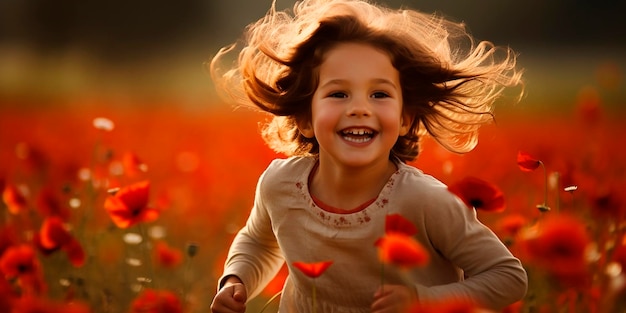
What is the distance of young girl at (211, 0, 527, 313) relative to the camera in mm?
2273

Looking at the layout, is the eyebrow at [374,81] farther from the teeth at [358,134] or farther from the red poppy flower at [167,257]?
the red poppy flower at [167,257]

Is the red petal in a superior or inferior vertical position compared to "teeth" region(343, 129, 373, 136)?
inferior

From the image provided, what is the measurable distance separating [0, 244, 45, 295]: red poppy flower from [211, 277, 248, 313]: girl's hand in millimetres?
398

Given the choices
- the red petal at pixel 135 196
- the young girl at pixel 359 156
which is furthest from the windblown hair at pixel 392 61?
the red petal at pixel 135 196

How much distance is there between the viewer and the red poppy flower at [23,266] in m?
2.39

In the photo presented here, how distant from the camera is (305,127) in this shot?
2656mm

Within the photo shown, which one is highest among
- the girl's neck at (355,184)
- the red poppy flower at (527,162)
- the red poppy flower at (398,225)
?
the red poppy flower at (527,162)

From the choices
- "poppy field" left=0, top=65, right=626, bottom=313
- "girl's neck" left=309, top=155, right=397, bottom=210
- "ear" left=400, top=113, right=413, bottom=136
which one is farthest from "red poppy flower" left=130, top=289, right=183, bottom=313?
"ear" left=400, top=113, right=413, bottom=136

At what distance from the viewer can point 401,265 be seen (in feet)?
5.81

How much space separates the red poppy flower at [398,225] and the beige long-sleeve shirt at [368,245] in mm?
284

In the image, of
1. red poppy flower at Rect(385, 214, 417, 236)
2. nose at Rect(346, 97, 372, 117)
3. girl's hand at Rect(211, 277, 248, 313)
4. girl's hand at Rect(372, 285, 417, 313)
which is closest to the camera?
red poppy flower at Rect(385, 214, 417, 236)

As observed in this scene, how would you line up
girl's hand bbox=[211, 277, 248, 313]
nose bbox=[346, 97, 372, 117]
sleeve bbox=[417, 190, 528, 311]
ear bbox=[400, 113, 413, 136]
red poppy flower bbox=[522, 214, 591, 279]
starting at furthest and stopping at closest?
ear bbox=[400, 113, 413, 136], girl's hand bbox=[211, 277, 248, 313], nose bbox=[346, 97, 372, 117], sleeve bbox=[417, 190, 528, 311], red poppy flower bbox=[522, 214, 591, 279]

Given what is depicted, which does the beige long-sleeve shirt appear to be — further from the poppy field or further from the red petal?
the red petal

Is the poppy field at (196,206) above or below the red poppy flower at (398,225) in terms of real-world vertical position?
below
